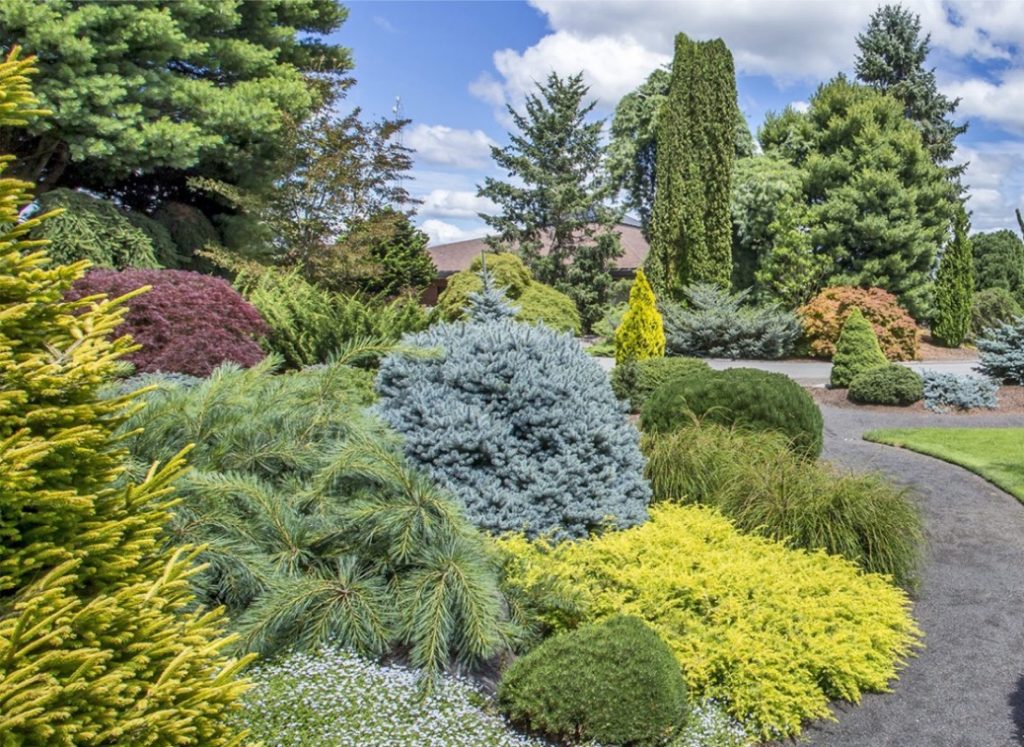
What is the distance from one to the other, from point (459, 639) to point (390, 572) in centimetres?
42

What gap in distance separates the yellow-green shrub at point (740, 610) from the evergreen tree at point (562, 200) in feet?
82.1

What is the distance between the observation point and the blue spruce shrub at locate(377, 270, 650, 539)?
173 inches

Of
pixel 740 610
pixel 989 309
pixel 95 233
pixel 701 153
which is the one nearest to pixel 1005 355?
pixel 701 153

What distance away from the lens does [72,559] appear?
1.62 m

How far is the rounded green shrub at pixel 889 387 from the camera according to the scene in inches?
520

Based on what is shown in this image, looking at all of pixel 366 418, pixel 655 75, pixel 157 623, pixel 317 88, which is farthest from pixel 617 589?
pixel 655 75

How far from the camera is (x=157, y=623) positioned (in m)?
1.70

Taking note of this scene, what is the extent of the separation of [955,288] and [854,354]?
11.3 metres

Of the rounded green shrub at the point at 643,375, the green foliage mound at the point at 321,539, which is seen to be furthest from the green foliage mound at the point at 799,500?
the rounded green shrub at the point at 643,375

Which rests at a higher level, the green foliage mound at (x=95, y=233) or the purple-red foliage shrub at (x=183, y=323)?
the green foliage mound at (x=95, y=233)

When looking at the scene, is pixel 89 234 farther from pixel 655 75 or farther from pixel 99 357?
pixel 655 75

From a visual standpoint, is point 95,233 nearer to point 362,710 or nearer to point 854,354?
point 854,354

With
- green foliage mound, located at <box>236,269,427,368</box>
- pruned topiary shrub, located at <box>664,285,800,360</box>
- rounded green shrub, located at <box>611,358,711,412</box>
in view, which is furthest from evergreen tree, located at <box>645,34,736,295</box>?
green foliage mound, located at <box>236,269,427,368</box>

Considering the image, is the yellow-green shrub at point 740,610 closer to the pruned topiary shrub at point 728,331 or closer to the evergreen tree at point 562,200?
the pruned topiary shrub at point 728,331
